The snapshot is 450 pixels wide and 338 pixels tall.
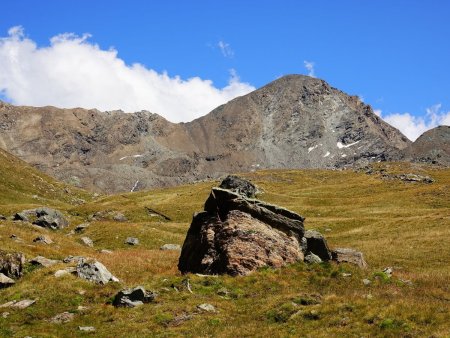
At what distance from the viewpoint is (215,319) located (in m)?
23.2

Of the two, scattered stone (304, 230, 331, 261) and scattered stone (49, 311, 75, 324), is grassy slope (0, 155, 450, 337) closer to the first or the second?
scattered stone (49, 311, 75, 324)

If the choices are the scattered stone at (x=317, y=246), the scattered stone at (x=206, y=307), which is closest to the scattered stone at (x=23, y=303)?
the scattered stone at (x=206, y=307)

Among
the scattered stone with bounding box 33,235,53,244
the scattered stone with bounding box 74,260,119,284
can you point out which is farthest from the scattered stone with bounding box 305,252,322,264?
the scattered stone with bounding box 33,235,53,244

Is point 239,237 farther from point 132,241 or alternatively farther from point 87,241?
point 87,241

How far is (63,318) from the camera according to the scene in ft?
80.7

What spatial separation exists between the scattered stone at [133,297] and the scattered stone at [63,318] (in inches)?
93.2

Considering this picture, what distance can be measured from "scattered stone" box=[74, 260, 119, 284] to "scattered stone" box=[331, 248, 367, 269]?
635 inches

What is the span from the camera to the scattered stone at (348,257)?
116ft

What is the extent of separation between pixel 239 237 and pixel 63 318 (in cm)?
1313

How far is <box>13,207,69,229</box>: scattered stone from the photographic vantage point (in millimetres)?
62906

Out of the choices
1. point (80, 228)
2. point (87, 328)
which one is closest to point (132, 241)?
point (80, 228)

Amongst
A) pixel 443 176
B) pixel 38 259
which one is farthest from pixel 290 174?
pixel 38 259

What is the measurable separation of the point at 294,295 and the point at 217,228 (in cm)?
1083

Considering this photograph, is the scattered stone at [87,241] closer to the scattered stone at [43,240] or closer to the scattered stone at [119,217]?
the scattered stone at [43,240]
